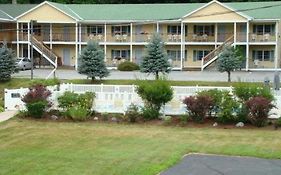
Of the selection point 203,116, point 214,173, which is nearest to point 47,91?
point 203,116

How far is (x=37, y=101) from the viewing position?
80.7ft

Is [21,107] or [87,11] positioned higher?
[87,11]

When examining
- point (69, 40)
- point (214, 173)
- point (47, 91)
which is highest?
point (69, 40)

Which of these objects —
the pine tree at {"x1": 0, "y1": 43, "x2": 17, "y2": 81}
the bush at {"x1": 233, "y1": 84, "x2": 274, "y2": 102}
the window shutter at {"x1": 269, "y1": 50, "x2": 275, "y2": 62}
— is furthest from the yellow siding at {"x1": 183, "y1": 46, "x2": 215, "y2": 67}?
the bush at {"x1": 233, "y1": 84, "x2": 274, "y2": 102}

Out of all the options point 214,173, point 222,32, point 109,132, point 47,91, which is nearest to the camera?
point 214,173

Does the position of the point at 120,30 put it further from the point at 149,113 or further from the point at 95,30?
the point at 149,113

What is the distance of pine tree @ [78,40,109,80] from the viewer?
41.1 metres

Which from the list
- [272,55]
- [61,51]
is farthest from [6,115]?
[272,55]

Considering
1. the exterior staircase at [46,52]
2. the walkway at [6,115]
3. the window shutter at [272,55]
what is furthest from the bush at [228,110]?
the exterior staircase at [46,52]

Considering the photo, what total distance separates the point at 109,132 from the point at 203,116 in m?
4.33

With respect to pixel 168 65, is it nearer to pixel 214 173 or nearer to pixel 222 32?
pixel 222 32

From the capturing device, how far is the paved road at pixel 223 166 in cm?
1396

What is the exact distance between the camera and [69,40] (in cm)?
5584

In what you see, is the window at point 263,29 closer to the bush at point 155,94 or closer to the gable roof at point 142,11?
the gable roof at point 142,11
